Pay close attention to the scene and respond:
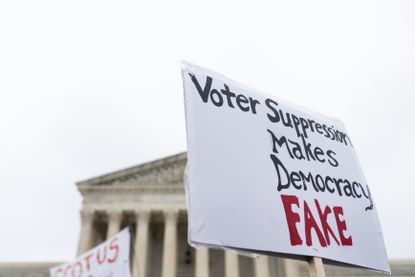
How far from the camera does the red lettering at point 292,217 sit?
395 cm

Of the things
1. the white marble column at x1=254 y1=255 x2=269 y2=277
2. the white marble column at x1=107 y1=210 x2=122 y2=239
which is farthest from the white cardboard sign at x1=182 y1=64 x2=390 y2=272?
the white marble column at x1=107 y1=210 x2=122 y2=239

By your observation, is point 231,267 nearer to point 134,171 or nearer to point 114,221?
point 114,221

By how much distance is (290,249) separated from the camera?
3.85 m

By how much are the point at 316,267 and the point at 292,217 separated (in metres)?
0.49

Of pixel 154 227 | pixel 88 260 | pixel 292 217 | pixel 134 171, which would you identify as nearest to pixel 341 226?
pixel 292 217

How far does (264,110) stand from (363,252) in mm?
1826

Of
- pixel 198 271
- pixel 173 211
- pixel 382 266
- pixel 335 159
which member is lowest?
pixel 382 266

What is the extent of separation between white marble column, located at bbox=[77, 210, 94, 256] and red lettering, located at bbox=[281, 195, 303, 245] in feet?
101

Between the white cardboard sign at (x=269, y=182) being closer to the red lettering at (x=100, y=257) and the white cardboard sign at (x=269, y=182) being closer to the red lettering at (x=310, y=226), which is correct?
the red lettering at (x=310, y=226)

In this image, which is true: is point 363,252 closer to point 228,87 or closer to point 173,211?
point 228,87

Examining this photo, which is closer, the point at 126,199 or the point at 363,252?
the point at 363,252

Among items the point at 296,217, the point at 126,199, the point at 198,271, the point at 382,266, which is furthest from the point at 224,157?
the point at 126,199

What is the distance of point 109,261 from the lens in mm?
11016

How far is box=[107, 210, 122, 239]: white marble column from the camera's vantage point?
3339 cm
